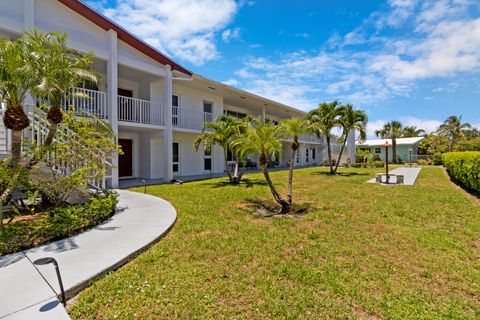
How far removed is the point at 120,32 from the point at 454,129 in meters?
49.8

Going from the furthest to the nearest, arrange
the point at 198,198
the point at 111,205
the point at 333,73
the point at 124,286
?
the point at 333,73 < the point at 198,198 < the point at 111,205 < the point at 124,286

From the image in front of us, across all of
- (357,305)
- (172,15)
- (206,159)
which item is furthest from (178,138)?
(357,305)

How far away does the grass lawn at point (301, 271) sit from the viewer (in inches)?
123

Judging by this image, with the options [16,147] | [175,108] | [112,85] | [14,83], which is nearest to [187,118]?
[175,108]

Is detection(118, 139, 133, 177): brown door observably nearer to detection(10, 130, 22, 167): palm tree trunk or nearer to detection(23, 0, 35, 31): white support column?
detection(23, 0, 35, 31): white support column

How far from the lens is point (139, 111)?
46.4 feet

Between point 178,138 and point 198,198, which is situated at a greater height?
point 178,138

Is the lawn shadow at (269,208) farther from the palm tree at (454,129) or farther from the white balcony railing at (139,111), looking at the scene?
the palm tree at (454,129)

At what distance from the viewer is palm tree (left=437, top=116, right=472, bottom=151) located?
40553 mm

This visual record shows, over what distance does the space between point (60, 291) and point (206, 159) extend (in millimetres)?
16590

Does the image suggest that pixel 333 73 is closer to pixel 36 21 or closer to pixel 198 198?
pixel 198 198

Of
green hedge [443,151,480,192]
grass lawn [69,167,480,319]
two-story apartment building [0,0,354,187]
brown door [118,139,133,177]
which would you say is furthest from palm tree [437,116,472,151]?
brown door [118,139,133,177]

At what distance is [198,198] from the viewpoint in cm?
981

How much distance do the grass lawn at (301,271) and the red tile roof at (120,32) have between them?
399 inches
